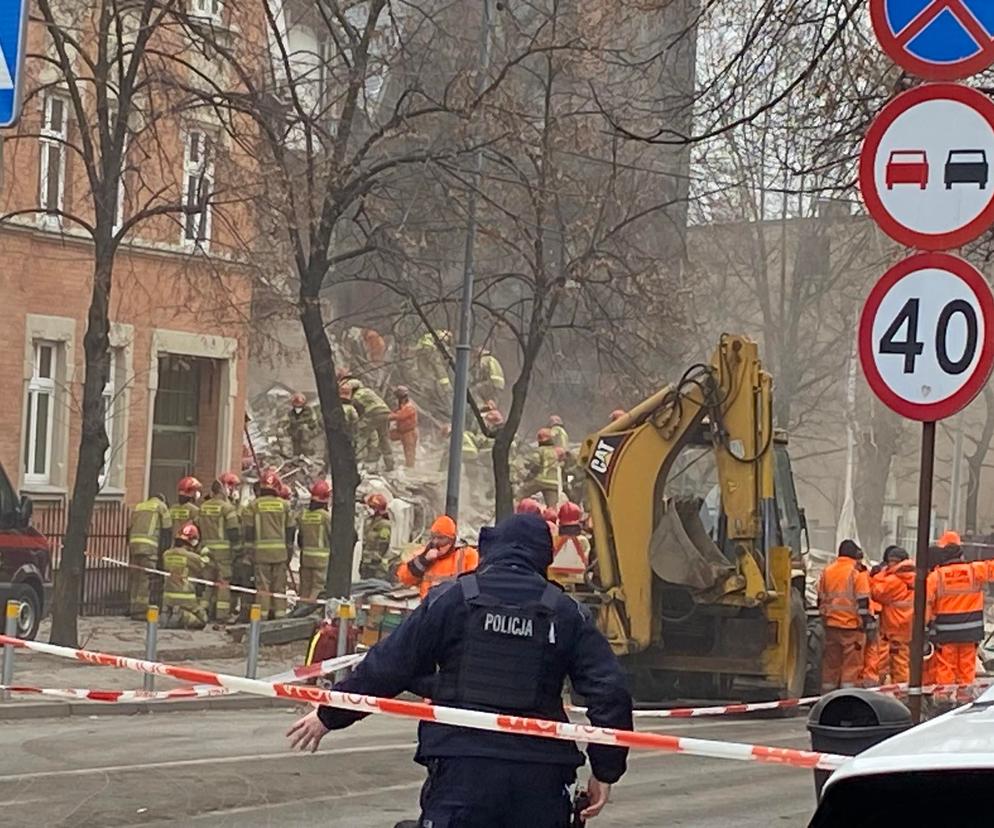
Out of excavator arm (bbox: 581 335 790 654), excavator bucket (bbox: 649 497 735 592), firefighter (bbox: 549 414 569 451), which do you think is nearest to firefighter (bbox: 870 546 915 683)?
excavator arm (bbox: 581 335 790 654)

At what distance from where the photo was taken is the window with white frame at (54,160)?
24094 millimetres

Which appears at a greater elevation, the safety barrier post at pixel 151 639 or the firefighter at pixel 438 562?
the firefighter at pixel 438 562

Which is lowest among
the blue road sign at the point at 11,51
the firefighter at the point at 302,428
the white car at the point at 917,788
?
the white car at the point at 917,788

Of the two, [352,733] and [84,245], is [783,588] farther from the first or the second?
[84,245]

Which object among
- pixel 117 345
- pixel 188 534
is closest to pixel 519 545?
pixel 188 534

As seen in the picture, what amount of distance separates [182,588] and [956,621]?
10282mm

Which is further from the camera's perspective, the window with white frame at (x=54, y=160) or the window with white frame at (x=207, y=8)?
the window with white frame at (x=54, y=160)

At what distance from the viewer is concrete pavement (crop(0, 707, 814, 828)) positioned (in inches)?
416

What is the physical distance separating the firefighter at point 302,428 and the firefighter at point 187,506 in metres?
9.66

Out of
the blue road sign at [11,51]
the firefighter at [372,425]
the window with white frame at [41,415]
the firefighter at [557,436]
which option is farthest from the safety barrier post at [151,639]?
the firefighter at [557,436]

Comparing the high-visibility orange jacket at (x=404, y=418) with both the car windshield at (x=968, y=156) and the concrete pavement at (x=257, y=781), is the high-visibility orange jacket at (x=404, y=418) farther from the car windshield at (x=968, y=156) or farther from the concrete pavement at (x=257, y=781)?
the car windshield at (x=968, y=156)

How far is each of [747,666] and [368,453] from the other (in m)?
Result: 21.7

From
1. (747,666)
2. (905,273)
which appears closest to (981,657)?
(747,666)

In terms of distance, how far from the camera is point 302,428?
3816 centimetres
